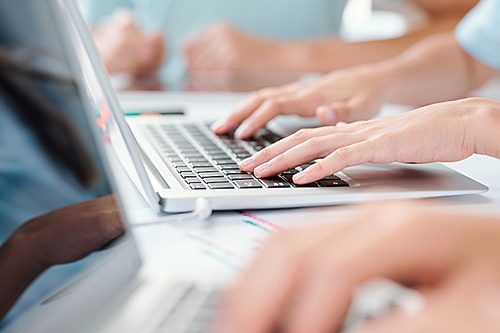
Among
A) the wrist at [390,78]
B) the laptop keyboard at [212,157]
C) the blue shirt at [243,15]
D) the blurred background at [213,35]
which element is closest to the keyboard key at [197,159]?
the laptop keyboard at [212,157]

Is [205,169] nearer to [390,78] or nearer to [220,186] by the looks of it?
[220,186]

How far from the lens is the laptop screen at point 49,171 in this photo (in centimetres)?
21

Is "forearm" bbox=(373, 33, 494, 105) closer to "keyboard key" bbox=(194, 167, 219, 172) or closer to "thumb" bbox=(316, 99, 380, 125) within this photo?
"thumb" bbox=(316, 99, 380, 125)

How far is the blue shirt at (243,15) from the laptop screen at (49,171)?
131cm

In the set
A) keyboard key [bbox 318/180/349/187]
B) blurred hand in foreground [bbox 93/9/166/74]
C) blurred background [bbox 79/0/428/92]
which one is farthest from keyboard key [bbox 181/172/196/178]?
blurred hand in foreground [bbox 93/9/166/74]

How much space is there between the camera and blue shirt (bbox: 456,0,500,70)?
0.71m

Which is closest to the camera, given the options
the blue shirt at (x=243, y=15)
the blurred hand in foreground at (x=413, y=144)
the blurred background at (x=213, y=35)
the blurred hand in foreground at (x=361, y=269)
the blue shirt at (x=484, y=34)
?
the blurred hand in foreground at (x=361, y=269)

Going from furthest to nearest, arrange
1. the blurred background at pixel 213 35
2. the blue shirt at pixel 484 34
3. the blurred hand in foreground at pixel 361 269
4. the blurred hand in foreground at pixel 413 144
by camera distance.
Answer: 1. the blurred background at pixel 213 35
2. the blue shirt at pixel 484 34
3. the blurred hand in foreground at pixel 413 144
4. the blurred hand in foreground at pixel 361 269

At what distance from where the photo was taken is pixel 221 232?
0.32 metres

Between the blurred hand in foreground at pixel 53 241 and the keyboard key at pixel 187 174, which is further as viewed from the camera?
the keyboard key at pixel 187 174

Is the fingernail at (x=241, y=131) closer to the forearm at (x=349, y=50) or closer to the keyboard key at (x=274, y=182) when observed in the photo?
the keyboard key at (x=274, y=182)

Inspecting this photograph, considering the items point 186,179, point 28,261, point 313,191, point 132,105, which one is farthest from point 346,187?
point 132,105

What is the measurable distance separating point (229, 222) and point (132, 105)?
1.74 ft

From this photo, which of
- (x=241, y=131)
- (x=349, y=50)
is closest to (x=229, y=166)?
(x=241, y=131)
